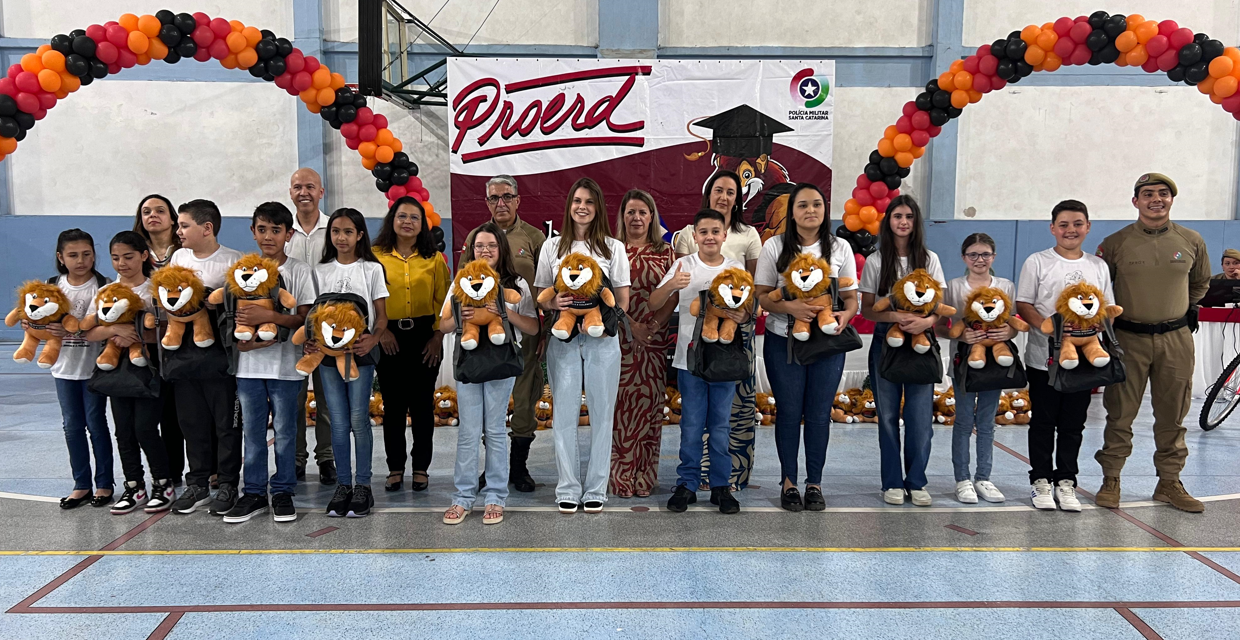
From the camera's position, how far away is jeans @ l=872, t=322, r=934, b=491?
12.5 feet

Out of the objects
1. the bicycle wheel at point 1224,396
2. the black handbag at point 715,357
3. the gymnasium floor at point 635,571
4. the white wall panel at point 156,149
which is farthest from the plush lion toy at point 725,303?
the white wall panel at point 156,149

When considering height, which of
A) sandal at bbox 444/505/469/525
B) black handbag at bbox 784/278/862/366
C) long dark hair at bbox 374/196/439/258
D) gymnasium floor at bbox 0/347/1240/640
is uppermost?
long dark hair at bbox 374/196/439/258

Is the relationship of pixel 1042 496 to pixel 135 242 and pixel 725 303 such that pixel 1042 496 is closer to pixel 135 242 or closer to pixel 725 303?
pixel 725 303

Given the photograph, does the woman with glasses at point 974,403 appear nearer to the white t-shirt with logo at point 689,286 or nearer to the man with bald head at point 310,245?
the white t-shirt with logo at point 689,286

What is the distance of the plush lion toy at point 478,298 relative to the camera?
3.43 metres

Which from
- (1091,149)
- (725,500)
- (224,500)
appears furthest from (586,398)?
(1091,149)

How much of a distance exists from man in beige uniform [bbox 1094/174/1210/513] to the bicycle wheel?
2.12m

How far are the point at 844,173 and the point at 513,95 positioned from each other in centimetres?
449

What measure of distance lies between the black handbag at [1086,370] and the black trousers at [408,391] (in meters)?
3.16

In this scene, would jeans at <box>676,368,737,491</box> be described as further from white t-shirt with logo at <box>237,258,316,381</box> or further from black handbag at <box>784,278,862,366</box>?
white t-shirt with logo at <box>237,258,316,381</box>

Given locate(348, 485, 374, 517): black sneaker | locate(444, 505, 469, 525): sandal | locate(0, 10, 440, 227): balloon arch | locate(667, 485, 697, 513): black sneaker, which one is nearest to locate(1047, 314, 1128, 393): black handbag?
locate(667, 485, 697, 513): black sneaker

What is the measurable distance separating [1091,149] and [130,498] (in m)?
10.9

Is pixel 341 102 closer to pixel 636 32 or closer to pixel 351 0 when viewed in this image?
pixel 351 0

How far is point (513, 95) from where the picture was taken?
313 inches
